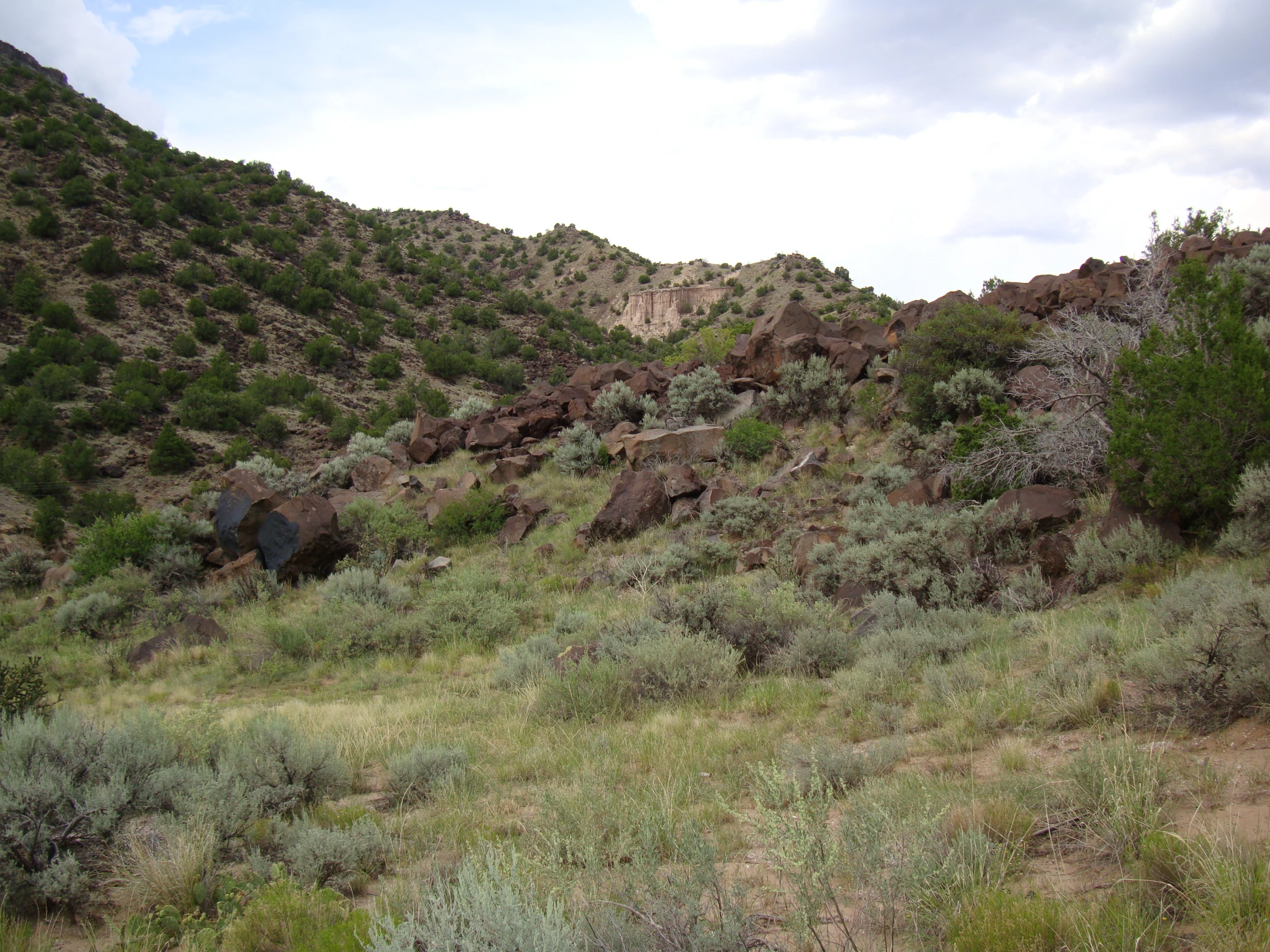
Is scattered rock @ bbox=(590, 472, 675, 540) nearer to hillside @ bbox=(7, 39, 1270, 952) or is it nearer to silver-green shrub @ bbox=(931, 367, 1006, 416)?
hillside @ bbox=(7, 39, 1270, 952)

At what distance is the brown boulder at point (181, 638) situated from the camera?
35.0 feet

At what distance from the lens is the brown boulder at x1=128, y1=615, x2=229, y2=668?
35.0ft

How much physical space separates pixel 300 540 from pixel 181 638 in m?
3.15

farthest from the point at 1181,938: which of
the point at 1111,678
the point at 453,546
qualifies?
the point at 453,546

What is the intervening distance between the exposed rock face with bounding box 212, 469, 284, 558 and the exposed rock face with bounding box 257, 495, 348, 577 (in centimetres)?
21

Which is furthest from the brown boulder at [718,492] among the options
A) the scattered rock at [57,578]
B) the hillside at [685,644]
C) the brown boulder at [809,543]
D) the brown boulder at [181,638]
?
the scattered rock at [57,578]

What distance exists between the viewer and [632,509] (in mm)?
13359

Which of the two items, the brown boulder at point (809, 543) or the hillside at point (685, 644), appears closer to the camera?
the hillside at point (685, 644)

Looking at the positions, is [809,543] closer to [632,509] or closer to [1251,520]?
[632,509]

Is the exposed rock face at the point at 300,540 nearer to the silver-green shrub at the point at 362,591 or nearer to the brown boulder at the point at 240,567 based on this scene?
the brown boulder at the point at 240,567

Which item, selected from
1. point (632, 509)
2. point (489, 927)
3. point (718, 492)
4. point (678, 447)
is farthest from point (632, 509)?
point (489, 927)

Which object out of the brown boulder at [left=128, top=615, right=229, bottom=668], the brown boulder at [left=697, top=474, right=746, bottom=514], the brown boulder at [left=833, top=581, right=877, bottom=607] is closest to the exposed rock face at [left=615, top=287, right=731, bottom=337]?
the brown boulder at [left=697, top=474, right=746, bottom=514]

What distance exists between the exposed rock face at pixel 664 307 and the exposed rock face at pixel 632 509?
1529 inches

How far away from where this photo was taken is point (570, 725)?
19.5 ft
